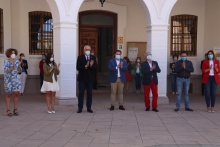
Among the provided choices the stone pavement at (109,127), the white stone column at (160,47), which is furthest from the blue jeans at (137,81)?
the stone pavement at (109,127)

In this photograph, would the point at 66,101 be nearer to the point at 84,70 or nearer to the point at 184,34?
the point at 84,70

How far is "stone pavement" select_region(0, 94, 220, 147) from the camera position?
22.4ft

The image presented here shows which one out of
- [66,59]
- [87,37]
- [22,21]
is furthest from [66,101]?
[22,21]

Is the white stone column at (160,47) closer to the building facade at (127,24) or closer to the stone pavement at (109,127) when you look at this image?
the building facade at (127,24)

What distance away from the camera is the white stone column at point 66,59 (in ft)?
37.3

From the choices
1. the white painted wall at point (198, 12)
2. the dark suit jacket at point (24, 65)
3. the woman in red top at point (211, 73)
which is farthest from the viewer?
the white painted wall at point (198, 12)

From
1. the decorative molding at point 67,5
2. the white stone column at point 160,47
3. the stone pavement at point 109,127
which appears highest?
the decorative molding at point 67,5

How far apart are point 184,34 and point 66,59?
6.56 metres

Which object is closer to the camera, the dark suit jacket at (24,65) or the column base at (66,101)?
the column base at (66,101)

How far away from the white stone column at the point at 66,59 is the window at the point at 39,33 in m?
3.46

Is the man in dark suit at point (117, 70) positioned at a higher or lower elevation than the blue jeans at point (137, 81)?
higher

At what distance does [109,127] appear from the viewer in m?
8.20

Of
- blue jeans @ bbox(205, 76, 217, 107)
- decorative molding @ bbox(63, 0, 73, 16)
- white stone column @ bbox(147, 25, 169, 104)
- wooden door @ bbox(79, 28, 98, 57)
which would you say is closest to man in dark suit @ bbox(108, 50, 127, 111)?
white stone column @ bbox(147, 25, 169, 104)

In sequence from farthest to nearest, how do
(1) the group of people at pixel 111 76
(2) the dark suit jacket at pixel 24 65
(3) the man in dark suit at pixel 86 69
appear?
(2) the dark suit jacket at pixel 24 65
(3) the man in dark suit at pixel 86 69
(1) the group of people at pixel 111 76
